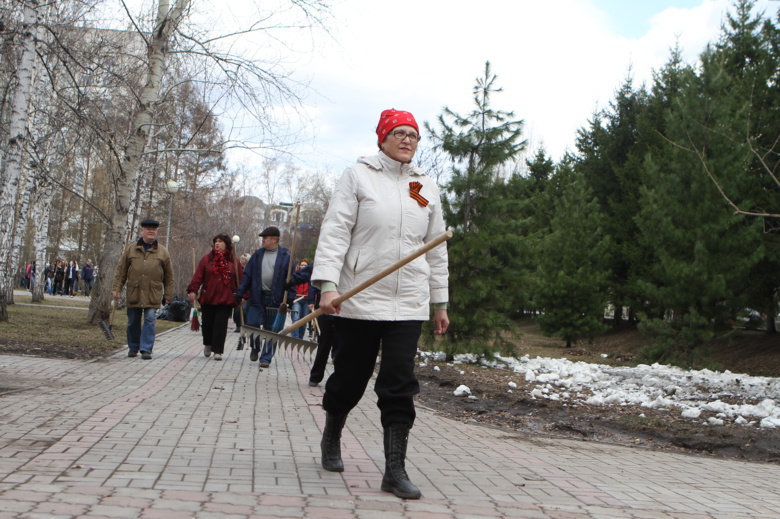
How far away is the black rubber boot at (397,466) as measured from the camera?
3.99 meters

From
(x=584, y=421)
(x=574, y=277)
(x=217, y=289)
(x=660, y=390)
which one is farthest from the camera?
(x=574, y=277)

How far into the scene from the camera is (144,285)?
446 inches

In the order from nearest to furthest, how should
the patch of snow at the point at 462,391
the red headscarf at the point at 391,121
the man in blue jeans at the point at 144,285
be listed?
1. the red headscarf at the point at 391,121
2. the patch of snow at the point at 462,391
3. the man in blue jeans at the point at 144,285

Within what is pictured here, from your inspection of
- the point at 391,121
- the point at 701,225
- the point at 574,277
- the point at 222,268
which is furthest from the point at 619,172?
the point at 391,121

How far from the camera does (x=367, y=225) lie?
4.37 metres

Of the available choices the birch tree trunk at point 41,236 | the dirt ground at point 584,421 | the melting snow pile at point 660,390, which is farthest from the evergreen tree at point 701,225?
the birch tree trunk at point 41,236

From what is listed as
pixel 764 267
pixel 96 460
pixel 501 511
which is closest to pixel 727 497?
pixel 501 511

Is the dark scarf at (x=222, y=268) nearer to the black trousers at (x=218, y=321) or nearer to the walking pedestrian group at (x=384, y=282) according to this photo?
Answer: the black trousers at (x=218, y=321)

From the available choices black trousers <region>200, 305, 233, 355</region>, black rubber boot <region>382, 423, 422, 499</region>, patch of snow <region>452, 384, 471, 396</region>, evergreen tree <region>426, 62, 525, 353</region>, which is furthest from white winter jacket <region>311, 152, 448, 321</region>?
evergreen tree <region>426, 62, 525, 353</region>

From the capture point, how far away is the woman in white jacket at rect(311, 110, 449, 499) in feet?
13.8

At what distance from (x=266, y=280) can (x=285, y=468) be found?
692cm

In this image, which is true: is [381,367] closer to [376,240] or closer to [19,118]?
[376,240]

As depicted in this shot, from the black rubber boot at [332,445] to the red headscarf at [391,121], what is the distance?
1563 mm

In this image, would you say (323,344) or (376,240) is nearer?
(376,240)
